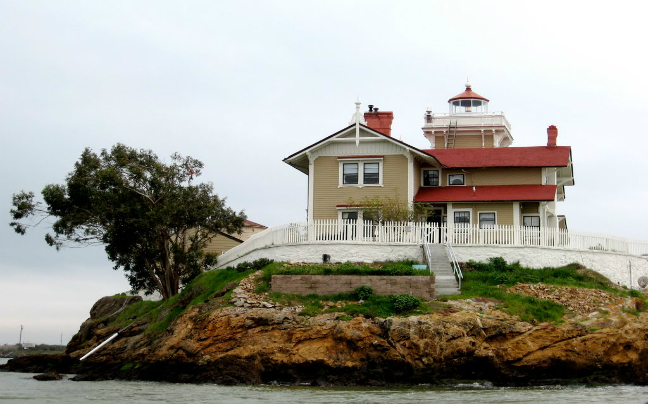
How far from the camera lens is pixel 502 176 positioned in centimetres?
4288

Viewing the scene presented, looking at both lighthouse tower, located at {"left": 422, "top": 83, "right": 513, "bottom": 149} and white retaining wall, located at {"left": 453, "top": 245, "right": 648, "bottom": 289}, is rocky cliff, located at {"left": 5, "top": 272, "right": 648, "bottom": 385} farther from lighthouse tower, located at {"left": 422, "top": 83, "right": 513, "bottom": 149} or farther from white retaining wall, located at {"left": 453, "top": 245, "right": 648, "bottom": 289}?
lighthouse tower, located at {"left": 422, "top": 83, "right": 513, "bottom": 149}

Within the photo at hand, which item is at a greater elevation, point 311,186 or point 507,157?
point 507,157

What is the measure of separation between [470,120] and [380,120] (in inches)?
393

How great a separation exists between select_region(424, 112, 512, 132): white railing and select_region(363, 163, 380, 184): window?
468 inches

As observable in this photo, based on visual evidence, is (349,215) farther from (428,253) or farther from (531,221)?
(531,221)

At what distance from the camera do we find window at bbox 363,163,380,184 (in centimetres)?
4212

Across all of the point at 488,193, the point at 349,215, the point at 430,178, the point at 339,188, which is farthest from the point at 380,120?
the point at 488,193

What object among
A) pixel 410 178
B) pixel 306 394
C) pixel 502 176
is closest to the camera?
pixel 306 394

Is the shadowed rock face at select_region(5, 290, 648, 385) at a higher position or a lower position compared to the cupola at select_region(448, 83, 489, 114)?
lower

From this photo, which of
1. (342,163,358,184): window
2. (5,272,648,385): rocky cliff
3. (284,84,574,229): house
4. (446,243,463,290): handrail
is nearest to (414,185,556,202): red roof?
(284,84,574,229): house

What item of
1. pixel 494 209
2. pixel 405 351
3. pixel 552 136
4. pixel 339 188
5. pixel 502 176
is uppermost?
pixel 552 136

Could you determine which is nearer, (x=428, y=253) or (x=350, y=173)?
(x=428, y=253)

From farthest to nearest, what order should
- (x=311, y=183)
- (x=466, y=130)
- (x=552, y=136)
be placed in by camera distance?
(x=466, y=130)
(x=552, y=136)
(x=311, y=183)

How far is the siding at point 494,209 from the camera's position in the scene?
41.3 metres
